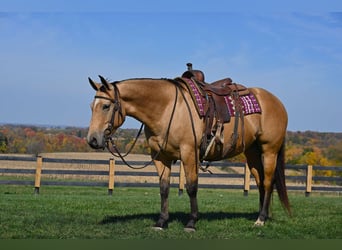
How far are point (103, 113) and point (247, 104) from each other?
88.8 inches

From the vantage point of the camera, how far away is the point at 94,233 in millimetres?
5824

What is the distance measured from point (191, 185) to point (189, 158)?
1.29ft

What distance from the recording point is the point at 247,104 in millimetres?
7160

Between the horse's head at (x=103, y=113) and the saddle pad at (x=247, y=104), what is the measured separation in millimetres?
1697

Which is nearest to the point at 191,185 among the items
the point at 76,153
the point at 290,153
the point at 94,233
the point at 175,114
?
the point at 175,114

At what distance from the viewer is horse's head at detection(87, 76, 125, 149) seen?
6.07 meters

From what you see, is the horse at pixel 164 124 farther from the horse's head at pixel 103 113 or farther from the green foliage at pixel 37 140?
the green foliage at pixel 37 140

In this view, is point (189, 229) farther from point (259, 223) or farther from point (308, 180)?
point (308, 180)

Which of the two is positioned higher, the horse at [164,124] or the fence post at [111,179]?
the horse at [164,124]

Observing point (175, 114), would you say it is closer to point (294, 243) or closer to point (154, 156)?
point (154, 156)

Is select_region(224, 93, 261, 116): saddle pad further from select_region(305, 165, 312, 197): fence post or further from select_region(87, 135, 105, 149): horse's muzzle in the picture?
select_region(305, 165, 312, 197): fence post

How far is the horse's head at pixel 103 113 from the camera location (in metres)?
6.07

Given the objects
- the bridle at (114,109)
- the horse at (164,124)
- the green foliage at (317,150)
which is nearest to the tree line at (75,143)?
the green foliage at (317,150)

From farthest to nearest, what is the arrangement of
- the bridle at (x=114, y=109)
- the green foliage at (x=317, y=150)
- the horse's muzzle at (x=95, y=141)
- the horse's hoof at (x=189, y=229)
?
the green foliage at (x=317, y=150) → the horse's hoof at (x=189, y=229) → the bridle at (x=114, y=109) → the horse's muzzle at (x=95, y=141)
